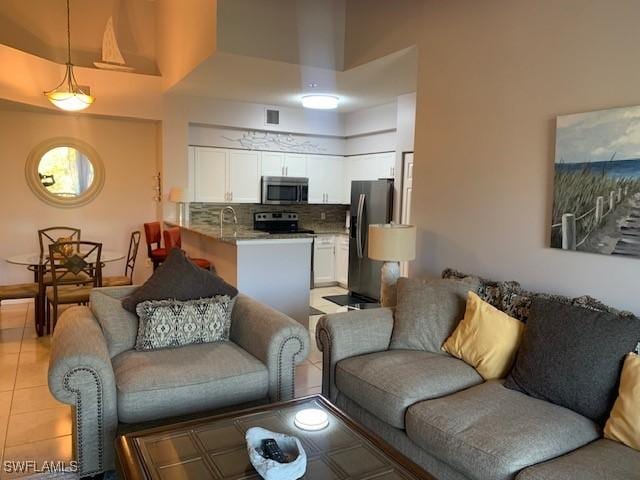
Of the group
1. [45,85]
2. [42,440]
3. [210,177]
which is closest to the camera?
[42,440]

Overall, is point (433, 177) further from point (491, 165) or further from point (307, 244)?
point (307, 244)

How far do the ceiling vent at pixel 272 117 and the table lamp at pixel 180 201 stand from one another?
5.00 ft

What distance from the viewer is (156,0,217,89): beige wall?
417cm

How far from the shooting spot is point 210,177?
6.37 m

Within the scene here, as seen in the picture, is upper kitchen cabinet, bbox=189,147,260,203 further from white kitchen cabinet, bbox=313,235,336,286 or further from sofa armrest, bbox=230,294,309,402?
sofa armrest, bbox=230,294,309,402

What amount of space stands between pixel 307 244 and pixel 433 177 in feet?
4.70

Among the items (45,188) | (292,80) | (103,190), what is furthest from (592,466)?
(45,188)

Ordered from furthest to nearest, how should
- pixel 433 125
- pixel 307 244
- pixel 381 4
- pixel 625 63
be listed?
pixel 307 244, pixel 381 4, pixel 433 125, pixel 625 63

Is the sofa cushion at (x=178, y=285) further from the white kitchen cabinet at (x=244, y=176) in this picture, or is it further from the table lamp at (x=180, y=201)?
the white kitchen cabinet at (x=244, y=176)

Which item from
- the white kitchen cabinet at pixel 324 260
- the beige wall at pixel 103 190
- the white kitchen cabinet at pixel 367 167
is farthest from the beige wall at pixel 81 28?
the white kitchen cabinet at pixel 324 260

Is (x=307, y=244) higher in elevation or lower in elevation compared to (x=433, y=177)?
lower

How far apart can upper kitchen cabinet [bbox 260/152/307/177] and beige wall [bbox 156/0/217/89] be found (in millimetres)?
1653

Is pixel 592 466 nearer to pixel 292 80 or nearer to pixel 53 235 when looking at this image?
pixel 292 80

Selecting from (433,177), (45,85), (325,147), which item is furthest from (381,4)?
(45,85)
